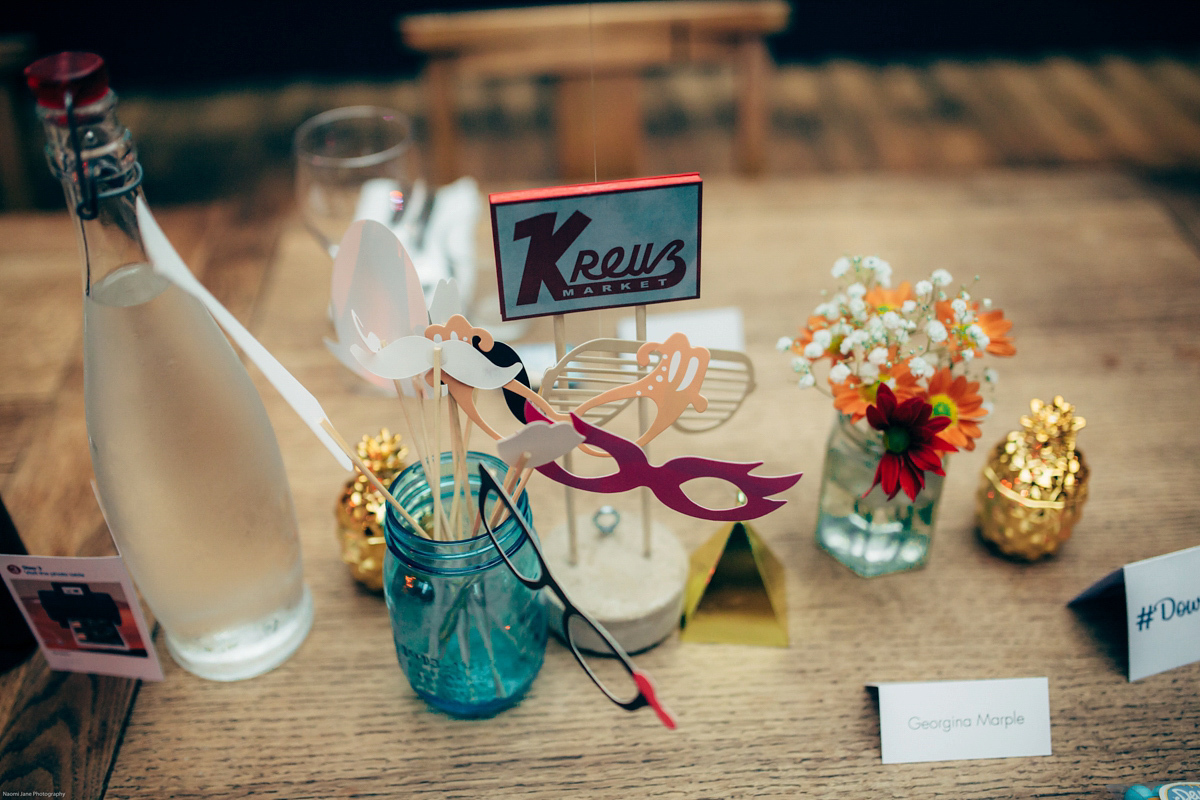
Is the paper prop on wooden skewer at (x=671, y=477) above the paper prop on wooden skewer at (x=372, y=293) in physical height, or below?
below

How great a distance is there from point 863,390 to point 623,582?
0.24m

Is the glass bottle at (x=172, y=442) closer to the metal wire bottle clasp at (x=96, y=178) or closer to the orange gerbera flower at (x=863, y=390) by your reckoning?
the metal wire bottle clasp at (x=96, y=178)

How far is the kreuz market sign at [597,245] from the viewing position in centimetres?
58

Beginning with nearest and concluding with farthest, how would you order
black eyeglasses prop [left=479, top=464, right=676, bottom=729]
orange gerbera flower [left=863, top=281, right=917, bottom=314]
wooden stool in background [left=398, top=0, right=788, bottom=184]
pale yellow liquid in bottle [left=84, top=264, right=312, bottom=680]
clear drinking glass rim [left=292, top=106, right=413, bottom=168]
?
black eyeglasses prop [left=479, top=464, right=676, bottom=729] → pale yellow liquid in bottle [left=84, top=264, right=312, bottom=680] → orange gerbera flower [left=863, top=281, right=917, bottom=314] → clear drinking glass rim [left=292, top=106, right=413, bottom=168] → wooden stool in background [left=398, top=0, right=788, bottom=184]

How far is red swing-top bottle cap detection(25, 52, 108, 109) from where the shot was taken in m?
0.52

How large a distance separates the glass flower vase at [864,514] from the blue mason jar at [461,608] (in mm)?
272

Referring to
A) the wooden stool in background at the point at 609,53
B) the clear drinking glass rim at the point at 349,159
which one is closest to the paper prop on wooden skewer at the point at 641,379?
the clear drinking glass rim at the point at 349,159

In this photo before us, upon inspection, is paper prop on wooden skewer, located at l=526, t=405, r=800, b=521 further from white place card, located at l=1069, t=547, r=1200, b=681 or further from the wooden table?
white place card, located at l=1069, t=547, r=1200, b=681

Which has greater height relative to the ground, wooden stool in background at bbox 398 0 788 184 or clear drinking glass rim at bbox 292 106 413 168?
clear drinking glass rim at bbox 292 106 413 168

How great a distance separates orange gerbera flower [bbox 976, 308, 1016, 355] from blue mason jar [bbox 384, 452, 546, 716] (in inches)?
14.4

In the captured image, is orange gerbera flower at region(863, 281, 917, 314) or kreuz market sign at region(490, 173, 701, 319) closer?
kreuz market sign at region(490, 173, 701, 319)

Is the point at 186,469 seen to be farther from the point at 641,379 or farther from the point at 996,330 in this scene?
the point at 996,330

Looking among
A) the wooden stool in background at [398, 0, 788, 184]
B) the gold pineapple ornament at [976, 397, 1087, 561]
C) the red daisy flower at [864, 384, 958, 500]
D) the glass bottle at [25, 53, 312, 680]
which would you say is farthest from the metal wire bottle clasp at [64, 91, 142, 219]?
the wooden stool in background at [398, 0, 788, 184]

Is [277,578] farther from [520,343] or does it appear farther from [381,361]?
[520,343]
